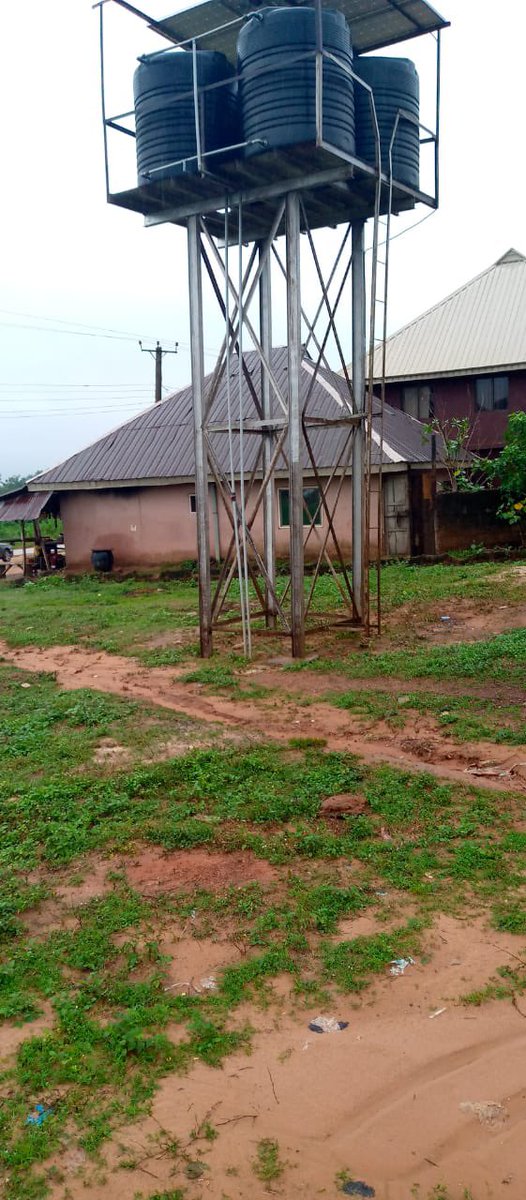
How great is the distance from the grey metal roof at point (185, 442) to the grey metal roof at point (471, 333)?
7.20ft

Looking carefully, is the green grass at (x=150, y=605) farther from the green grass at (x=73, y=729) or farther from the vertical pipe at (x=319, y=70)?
the vertical pipe at (x=319, y=70)

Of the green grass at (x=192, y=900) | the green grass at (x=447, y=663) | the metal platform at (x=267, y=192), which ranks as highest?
the metal platform at (x=267, y=192)

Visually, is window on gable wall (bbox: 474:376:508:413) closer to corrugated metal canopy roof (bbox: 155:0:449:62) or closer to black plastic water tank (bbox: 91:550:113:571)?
black plastic water tank (bbox: 91:550:113:571)

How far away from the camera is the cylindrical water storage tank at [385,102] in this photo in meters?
10.9

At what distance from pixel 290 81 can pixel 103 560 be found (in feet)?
46.2

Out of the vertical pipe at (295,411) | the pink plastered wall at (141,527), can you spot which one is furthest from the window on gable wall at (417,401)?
the vertical pipe at (295,411)

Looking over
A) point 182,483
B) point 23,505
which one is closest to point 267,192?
point 182,483

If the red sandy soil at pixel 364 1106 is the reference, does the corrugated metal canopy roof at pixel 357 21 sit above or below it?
above

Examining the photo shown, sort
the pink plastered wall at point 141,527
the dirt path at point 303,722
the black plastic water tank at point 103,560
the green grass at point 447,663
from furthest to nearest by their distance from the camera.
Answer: the black plastic water tank at point 103,560 → the pink plastered wall at point 141,527 → the green grass at point 447,663 → the dirt path at point 303,722

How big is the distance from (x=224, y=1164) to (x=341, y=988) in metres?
1.10

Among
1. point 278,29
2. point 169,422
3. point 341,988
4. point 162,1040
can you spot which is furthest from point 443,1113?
point 169,422

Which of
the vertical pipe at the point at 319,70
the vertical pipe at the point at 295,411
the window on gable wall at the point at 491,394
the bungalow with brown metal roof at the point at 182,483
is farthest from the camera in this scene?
the window on gable wall at the point at 491,394

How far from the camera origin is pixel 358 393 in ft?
39.4

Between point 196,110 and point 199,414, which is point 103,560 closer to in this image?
point 199,414
